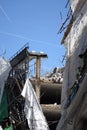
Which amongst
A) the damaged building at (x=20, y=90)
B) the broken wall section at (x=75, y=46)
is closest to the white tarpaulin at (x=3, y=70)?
the damaged building at (x=20, y=90)

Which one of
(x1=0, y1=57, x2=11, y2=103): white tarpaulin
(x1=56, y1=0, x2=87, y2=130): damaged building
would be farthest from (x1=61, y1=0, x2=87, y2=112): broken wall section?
(x1=0, y1=57, x2=11, y2=103): white tarpaulin

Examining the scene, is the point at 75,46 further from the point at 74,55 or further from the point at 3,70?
the point at 3,70

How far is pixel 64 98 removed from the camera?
12.3m

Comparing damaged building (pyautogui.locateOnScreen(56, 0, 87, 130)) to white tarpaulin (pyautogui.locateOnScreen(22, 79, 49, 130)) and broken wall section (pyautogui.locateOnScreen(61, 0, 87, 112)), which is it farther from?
white tarpaulin (pyautogui.locateOnScreen(22, 79, 49, 130))

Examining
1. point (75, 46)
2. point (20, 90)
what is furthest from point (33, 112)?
point (75, 46)

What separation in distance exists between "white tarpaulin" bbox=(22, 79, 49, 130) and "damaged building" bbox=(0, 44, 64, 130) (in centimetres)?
75

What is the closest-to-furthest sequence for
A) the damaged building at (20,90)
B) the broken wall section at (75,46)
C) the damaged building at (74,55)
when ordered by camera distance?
the damaged building at (74,55), the broken wall section at (75,46), the damaged building at (20,90)

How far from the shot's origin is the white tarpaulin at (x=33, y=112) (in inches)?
591

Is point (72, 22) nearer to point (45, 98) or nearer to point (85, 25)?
point (85, 25)

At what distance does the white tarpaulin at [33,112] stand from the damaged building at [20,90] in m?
0.75

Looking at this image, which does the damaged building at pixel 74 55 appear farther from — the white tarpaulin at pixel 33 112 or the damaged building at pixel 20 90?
the damaged building at pixel 20 90

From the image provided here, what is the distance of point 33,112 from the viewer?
15.2 m

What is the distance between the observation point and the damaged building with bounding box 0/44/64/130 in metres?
16.0

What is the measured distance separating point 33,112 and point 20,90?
198 cm
